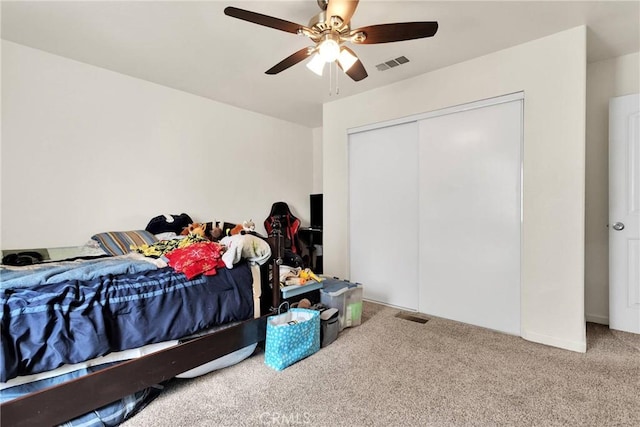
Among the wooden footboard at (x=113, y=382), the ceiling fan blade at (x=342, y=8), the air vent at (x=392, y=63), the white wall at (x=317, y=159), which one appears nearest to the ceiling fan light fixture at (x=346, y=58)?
the ceiling fan blade at (x=342, y=8)

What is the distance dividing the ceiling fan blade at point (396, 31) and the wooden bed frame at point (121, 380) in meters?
1.98

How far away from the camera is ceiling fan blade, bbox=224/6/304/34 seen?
1.66 metres

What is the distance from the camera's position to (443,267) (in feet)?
9.98

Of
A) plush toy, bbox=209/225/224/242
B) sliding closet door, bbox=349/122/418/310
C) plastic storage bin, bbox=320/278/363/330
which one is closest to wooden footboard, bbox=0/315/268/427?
plastic storage bin, bbox=320/278/363/330

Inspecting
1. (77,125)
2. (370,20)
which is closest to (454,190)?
(370,20)

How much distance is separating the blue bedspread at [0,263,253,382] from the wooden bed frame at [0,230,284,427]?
9cm

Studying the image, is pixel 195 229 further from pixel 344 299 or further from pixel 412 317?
pixel 412 317

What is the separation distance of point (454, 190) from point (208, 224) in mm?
2736

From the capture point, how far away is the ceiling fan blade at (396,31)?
67.0 inches

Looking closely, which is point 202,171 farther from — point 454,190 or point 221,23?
point 454,190

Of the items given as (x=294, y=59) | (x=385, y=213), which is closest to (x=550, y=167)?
(x=385, y=213)

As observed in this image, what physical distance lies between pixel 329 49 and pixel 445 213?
1.95m

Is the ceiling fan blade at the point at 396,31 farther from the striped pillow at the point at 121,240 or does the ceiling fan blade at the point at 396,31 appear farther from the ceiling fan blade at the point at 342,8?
the striped pillow at the point at 121,240

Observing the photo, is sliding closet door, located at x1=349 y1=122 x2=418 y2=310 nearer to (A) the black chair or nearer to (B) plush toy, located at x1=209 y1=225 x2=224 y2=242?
(A) the black chair
